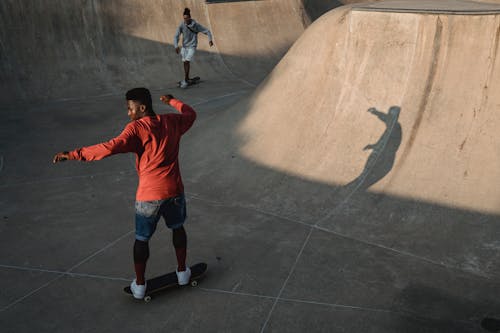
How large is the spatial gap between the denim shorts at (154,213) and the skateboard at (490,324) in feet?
7.70

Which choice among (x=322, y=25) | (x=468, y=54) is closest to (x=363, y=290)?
(x=468, y=54)

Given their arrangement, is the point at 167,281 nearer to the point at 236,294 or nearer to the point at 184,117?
the point at 236,294

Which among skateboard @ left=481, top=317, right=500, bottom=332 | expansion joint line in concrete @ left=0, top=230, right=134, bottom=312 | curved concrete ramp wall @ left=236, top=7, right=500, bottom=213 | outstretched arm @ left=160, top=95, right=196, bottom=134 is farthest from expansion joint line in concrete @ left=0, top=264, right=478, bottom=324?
curved concrete ramp wall @ left=236, top=7, right=500, bottom=213

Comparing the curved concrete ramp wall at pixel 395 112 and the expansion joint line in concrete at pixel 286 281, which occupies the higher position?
the curved concrete ramp wall at pixel 395 112

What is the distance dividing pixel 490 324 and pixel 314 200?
2.47 m

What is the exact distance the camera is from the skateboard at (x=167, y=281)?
14.3ft

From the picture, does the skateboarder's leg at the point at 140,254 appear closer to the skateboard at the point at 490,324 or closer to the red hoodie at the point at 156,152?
the red hoodie at the point at 156,152

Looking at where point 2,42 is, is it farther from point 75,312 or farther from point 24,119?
point 75,312

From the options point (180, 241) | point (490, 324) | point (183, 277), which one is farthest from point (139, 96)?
point (490, 324)

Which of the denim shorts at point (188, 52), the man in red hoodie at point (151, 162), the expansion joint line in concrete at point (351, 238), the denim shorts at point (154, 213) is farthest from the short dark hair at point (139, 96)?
the denim shorts at point (188, 52)

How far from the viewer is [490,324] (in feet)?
12.8

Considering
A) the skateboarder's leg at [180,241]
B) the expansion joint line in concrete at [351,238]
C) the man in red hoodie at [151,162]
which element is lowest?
the expansion joint line in concrete at [351,238]

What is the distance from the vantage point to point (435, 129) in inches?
237

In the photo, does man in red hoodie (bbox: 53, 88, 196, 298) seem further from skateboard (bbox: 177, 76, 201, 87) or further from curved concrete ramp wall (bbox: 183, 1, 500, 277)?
skateboard (bbox: 177, 76, 201, 87)
